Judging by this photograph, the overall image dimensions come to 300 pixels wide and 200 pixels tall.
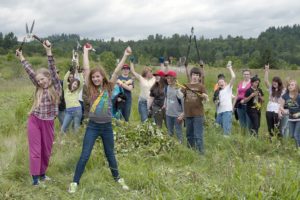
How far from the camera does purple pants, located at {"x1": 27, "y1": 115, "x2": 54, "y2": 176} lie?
4.78 metres

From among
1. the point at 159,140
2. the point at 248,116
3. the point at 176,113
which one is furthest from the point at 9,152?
the point at 248,116

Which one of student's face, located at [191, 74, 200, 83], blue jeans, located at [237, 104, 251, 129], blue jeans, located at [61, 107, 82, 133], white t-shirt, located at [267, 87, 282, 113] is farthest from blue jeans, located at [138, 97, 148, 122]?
white t-shirt, located at [267, 87, 282, 113]

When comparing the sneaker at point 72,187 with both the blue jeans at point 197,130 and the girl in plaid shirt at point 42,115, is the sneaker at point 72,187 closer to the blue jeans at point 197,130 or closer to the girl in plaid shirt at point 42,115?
the girl in plaid shirt at point 42,115

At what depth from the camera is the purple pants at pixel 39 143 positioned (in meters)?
4.78

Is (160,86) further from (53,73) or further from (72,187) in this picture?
(72,187)

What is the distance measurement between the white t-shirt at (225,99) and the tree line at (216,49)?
2260 cm

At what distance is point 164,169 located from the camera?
4.84 m

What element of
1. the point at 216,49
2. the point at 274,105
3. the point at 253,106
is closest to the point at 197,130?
the point at 253,106

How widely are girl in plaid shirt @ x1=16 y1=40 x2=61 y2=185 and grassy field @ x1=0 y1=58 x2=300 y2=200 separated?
1.12 ft

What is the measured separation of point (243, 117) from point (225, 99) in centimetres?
88

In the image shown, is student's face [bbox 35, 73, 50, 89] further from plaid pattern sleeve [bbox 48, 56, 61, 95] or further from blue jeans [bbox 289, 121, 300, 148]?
Result: blue jeans [bbox 289, 121, 300, 148]

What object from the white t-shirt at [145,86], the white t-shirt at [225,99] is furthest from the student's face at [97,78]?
the white t-shirt at [225,99]

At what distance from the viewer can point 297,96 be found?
6820 mm

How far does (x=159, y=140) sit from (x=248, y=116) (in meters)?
2.58
